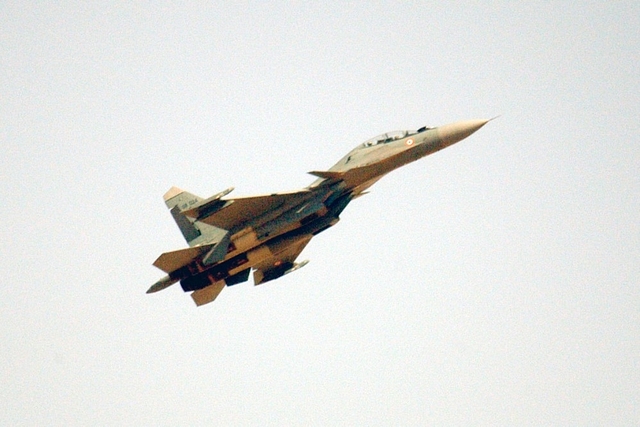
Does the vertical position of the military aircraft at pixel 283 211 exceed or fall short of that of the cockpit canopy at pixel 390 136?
it falls short

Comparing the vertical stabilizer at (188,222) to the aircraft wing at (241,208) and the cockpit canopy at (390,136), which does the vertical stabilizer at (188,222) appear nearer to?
the aircraft wing at (241,208)

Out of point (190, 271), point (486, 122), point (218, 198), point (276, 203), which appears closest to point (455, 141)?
point (486, 122)

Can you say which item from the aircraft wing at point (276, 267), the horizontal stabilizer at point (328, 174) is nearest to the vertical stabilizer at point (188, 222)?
the aircraft wing at point (276, 267)

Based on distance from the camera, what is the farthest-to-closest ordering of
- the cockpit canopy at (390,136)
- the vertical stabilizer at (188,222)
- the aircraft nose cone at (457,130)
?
the vertical stabilizer at (188,222)
the cockpit canopy at (390,136)
the aircraft nose cone at (457,130)

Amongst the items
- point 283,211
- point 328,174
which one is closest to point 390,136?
point 328,174

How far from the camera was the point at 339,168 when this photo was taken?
33.6 m

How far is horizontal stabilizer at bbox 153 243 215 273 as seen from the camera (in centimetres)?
3303

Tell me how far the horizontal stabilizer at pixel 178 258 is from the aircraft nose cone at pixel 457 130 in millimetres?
10115

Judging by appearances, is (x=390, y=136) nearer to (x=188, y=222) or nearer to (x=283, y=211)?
(x=283, y=211)

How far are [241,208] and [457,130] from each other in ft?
29.3

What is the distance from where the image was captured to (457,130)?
107ft

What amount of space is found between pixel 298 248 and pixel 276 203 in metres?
4.91

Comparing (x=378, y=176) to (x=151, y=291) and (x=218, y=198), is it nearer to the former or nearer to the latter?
(x=218, y=198)

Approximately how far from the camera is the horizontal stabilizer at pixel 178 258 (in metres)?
33.0
